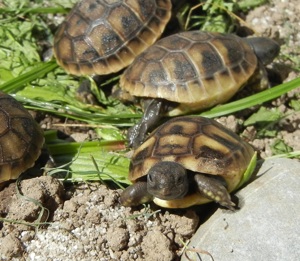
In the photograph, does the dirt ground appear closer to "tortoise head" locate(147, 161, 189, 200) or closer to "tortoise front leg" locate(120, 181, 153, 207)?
"tortoise front leg" locate(120, 181, 153, 207)

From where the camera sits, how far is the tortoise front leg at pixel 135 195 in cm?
448

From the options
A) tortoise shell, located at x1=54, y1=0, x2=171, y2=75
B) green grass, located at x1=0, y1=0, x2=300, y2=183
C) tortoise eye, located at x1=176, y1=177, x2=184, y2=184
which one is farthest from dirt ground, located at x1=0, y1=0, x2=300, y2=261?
tortoise shell, located at x1=54, y1=0, x2=171, y2=75

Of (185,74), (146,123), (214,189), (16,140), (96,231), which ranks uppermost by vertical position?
(185,74)

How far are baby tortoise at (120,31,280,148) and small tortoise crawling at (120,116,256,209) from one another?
563 millimetres

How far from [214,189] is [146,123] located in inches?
44.4

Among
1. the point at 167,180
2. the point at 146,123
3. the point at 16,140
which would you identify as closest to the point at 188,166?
the point at 167,180

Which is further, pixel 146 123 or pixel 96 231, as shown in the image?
pixel 146 123

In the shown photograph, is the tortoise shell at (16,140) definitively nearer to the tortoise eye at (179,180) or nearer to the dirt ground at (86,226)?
the dirt ground at (86,226)

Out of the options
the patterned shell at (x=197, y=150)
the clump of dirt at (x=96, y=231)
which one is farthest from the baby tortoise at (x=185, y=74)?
the clump of dirt at (x=96, y=231)

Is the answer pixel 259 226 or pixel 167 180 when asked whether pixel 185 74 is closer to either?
pixel 167 180

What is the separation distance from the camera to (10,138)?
462 centimetres

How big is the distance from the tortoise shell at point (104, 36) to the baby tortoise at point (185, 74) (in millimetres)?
341

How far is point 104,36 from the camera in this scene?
5.75 m

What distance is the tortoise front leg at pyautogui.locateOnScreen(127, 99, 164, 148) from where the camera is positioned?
5180 millimetres
